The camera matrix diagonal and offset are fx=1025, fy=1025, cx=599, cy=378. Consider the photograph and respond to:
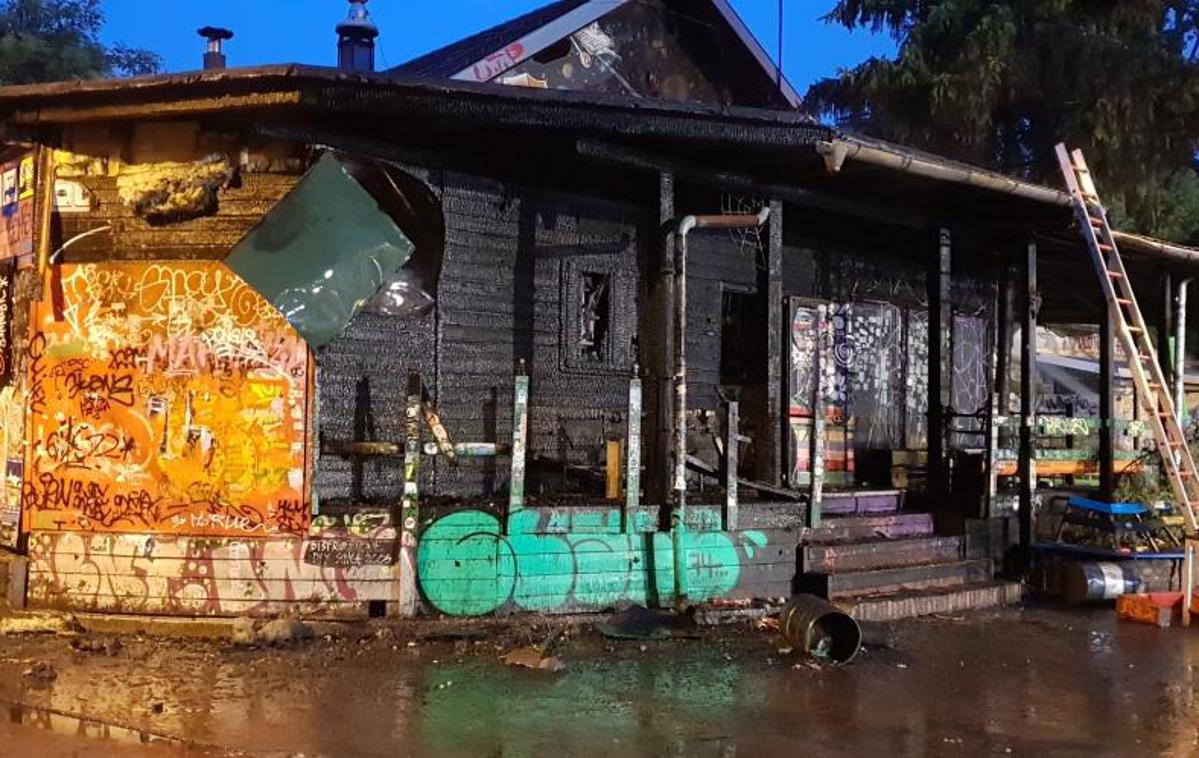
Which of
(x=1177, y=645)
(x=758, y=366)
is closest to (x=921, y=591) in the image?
(x=1177, y=645)

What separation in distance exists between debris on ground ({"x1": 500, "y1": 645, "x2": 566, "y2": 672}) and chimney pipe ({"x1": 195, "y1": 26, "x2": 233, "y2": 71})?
6219 millimetres

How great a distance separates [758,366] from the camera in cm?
1030

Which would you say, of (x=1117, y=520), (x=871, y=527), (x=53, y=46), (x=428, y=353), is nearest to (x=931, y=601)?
(x=871, y=527)

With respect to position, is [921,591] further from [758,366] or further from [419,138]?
[419,138]

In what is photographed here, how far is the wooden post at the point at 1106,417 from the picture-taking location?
10.6m

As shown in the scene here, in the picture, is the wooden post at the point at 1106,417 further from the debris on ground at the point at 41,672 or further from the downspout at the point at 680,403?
the debris on ground at the point at 41,672

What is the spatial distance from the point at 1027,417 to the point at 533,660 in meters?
6.08

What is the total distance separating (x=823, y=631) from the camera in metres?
7.25

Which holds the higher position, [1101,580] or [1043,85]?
[1043,85]

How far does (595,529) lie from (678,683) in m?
1.63

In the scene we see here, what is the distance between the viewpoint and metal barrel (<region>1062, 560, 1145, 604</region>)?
31.1 feet

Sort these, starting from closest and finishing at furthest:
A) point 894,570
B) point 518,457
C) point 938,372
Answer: point 518,457, point 894,570, point 938,372

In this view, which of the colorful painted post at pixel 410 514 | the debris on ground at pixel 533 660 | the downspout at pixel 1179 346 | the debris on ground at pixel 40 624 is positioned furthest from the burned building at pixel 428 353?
the downspout at pixel 1179 346

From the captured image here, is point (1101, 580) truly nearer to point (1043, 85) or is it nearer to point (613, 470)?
point (613, 470)
